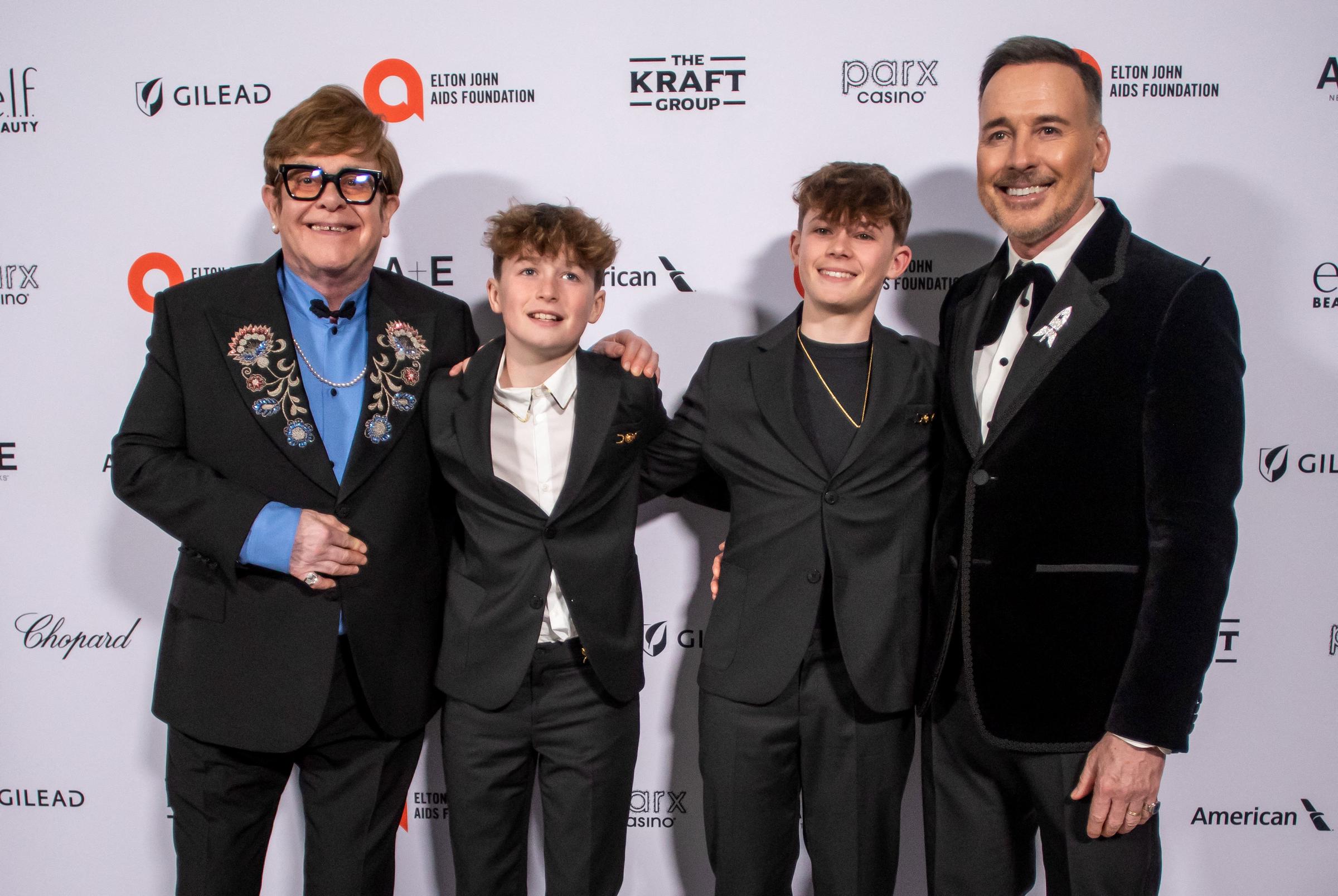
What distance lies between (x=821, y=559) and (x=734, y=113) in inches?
51.0

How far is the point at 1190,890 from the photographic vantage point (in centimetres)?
254

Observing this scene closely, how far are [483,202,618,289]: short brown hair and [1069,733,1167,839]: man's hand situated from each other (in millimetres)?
1368

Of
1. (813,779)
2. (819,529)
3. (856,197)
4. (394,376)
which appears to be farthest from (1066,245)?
(394,376)

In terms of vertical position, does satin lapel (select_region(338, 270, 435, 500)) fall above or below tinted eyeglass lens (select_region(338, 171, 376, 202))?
below

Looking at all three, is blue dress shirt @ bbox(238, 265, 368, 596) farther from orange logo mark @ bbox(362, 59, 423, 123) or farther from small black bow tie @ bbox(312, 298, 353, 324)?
orange logo mark @ bbox(362, 59, 423, 123)

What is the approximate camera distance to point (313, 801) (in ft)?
6.15

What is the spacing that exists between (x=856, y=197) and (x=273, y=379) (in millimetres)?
1285

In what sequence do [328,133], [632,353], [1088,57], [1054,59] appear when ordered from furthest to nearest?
[1088,57] → [632,353] → [328,133] → [1054,59]

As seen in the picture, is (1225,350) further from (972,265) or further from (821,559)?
(972,265)

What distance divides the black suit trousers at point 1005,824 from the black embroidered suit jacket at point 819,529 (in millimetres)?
140

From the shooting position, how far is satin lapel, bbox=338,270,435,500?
1752 mm

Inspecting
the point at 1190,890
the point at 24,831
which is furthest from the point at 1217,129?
the point at 24,831

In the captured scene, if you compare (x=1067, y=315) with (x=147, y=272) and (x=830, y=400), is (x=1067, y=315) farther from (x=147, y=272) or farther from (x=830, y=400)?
(x=147, y=272)

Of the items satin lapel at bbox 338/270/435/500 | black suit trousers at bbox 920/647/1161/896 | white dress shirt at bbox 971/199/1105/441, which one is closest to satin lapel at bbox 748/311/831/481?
white dress shirt at bbox 971/199/1105/441
